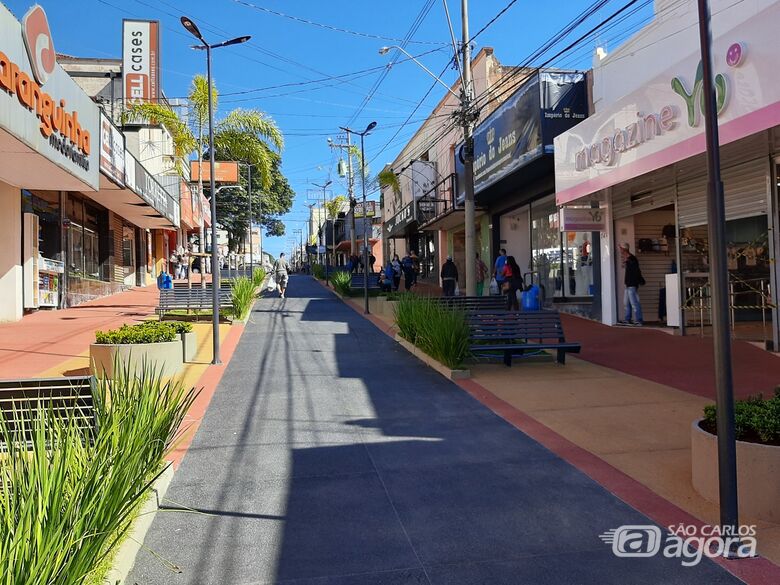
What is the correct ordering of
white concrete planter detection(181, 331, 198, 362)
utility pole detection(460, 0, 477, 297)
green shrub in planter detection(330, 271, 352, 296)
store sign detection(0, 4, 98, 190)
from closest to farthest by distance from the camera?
white concrete planter detection(181, 331, 198, 362) → store sign detection(0, 4, 98, 190) → utility pole detection(460, 0, 477, 297) → green shrub in planter detection(330, 271, 352, 296)

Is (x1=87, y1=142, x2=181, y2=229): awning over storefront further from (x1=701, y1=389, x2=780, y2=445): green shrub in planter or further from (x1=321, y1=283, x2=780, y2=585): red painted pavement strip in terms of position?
(x1=701, y1=389, x2=780, y2=445): green shrub in planter

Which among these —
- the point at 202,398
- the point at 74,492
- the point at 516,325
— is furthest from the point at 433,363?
the point at 74,492

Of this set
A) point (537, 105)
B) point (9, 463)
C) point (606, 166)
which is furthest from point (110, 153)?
point (9, 463)

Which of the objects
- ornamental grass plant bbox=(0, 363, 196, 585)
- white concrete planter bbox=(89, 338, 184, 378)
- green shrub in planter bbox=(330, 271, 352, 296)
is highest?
green shrub in planter bbox=(330, 271, 352, 296)

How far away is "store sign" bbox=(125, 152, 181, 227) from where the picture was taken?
19.3m

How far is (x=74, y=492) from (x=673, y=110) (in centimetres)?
930

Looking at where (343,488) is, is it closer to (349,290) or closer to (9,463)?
(9,463)

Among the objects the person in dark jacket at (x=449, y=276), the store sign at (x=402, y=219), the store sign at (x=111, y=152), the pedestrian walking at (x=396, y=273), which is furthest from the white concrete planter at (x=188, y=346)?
the store sign at (x=402, y=219)

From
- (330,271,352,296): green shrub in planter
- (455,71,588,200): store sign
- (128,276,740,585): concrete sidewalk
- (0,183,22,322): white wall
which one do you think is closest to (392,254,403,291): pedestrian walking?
(330,271,352,296): green shrub in planter

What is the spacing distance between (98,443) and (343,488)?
5.82ft

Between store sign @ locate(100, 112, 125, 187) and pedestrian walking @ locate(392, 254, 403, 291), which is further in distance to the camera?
pedestrian walking @ locate(392, 254, 403, 291)

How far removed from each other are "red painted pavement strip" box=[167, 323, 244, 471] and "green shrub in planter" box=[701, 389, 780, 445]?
12.9 feet

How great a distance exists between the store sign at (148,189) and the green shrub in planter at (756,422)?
1800cm

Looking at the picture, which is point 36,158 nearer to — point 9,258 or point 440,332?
point 9,258
